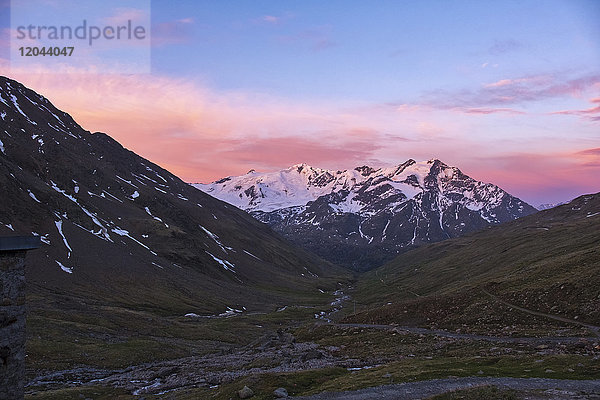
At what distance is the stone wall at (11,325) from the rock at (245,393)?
27.9 meters

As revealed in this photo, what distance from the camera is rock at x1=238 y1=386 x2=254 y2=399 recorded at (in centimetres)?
4553

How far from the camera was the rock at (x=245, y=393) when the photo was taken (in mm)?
45531

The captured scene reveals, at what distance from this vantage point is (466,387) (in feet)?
122

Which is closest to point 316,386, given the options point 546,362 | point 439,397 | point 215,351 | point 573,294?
point 439,397

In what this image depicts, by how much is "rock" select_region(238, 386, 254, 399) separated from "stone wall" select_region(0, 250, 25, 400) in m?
27.9

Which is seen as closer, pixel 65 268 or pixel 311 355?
pixel 311 355

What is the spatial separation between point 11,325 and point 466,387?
33057 mm

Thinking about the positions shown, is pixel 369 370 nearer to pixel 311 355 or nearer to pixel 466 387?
pixel 311 355

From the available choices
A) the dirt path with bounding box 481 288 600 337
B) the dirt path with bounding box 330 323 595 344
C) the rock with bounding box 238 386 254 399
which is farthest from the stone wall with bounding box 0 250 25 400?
the dirt path with bounding box 481 288 600 337

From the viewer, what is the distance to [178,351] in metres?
99.3

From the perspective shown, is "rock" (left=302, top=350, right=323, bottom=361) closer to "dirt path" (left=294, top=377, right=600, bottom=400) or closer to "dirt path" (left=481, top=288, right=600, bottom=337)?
"dirt path" (left=294, top=377, right=600, bottom=400)

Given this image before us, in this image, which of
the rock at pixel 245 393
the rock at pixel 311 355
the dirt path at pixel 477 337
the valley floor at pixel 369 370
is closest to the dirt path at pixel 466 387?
the valley floor at pixel 369 370

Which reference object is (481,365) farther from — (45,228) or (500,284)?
(45,228)

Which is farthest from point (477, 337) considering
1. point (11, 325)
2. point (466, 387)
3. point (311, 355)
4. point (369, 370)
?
point (11, 325)
